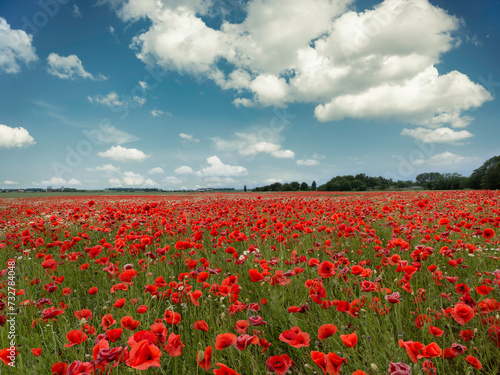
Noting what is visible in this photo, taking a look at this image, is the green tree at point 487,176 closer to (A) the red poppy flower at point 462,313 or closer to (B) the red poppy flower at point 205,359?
(A) the red poppy flower at point 462,313

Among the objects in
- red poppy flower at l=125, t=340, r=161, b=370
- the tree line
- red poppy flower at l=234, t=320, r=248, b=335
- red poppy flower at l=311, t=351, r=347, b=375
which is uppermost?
the tree line

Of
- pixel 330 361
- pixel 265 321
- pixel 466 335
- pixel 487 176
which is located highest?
pixel 487 176

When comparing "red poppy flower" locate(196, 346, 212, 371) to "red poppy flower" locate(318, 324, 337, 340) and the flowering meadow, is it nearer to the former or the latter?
the flowering meadow

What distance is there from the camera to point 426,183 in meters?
80.0

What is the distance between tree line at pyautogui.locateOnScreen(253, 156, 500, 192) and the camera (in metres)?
52.1

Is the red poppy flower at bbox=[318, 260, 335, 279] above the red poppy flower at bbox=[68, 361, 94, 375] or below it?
above

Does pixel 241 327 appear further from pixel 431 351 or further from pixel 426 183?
pixel 426 183

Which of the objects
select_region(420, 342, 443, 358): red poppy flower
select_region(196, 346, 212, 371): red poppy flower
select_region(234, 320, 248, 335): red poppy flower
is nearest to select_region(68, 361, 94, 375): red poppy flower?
select_region(196, 346, 212, 371): red poppy flower

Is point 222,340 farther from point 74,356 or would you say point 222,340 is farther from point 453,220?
point 453,220

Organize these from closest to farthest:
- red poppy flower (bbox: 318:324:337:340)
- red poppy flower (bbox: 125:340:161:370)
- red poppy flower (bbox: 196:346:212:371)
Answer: red poppy flower (bbox: 125:340:161:370), red poppy flower (bbox: 196:346:212:371), red poppy flower (bbox: 318:324:337:340)

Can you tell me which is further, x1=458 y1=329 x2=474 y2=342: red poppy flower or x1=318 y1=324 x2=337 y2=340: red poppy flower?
x1=458 y1=329 x2=474 y2=342: red poppy flower

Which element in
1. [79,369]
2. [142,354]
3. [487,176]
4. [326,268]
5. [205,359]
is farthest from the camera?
[487,176]

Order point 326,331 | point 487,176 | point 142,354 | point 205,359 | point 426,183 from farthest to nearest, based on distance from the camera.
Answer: point 426,183 < point 487,176 < point 326,331 < point 205,359 < point 142,354

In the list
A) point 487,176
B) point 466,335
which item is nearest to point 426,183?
point 487,176
